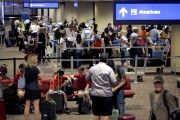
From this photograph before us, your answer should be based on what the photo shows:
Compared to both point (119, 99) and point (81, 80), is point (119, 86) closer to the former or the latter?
point (119, 99)

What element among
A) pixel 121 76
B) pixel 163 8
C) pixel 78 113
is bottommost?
pixel 78 113

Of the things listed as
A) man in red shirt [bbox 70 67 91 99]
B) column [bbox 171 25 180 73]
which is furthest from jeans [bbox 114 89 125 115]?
column [bbox 171 25 180 73]

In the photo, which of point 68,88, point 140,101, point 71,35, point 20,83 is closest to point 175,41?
point 71,35

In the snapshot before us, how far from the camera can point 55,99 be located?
12656 millimetres

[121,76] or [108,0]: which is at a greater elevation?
[108,0]

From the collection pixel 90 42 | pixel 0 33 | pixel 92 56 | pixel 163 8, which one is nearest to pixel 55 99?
pixel 163 8

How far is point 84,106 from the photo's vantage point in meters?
12.8

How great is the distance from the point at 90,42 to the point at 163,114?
1711 cm

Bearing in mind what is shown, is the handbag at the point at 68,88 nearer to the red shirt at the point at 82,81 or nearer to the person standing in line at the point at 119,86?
the red shirt at the point at 82,81

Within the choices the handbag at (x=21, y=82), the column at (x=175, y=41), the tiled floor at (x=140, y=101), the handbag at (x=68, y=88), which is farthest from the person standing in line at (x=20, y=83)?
the column at (x=175, y=41)

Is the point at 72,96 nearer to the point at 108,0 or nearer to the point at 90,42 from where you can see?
the point at 90,42

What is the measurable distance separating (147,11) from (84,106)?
4506 mm

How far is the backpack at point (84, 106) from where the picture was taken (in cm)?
1271

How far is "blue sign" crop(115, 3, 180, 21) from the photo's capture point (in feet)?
51.1
